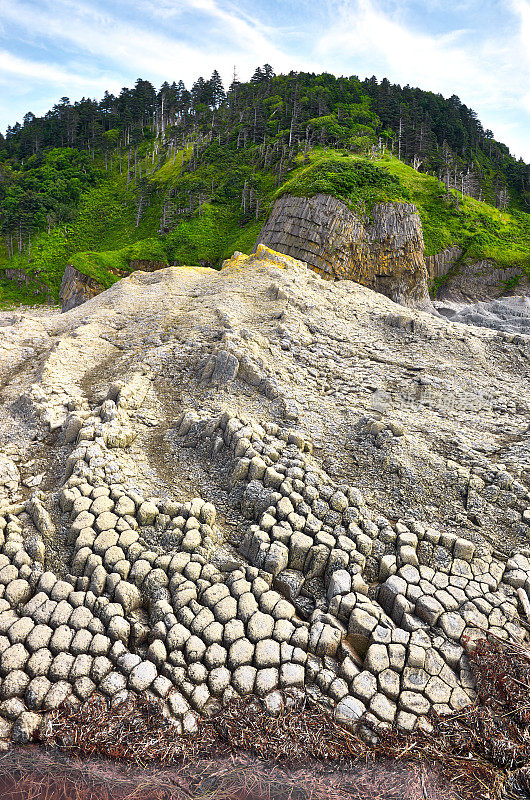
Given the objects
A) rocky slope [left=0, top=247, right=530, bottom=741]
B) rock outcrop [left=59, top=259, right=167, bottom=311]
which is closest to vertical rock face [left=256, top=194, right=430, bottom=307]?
rocky slope [left=0, top=247, right=530, bottom=741]

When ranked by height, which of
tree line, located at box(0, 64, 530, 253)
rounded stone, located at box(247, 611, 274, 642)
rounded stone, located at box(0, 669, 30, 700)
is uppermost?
tree line, located at box(0, 64, 530, 253)

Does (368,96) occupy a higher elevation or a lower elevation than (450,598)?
higher

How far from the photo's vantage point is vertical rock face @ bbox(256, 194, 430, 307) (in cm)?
2438

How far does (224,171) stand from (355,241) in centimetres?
4248

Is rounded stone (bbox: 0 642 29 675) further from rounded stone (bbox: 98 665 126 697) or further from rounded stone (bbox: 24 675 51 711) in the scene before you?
rounded stone (bbox: 98 665 126 697)

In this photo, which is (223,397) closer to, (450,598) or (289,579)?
(289,579)

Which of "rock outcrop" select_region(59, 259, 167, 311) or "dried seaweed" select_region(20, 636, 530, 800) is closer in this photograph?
"dried seaweed" select_region(20, 636, 530, 800)

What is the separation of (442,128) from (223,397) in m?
93.2

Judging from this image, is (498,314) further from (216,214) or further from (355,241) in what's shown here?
(216,214)

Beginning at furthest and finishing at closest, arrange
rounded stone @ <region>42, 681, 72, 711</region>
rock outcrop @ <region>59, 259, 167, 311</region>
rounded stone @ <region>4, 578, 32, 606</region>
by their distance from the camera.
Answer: rock outcrop @ <region>59, 259, 167, 311</region> → rounded stone @ <region>4, 578, 32, 606</region> → rounded stone @ <region>42, 681, 72, 711</region>

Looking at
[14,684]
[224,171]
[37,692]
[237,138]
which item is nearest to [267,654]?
[37,692]

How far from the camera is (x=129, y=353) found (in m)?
10.7

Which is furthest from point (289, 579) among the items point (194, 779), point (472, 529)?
point (472, 529)

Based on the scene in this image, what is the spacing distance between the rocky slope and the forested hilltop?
20920 mm
